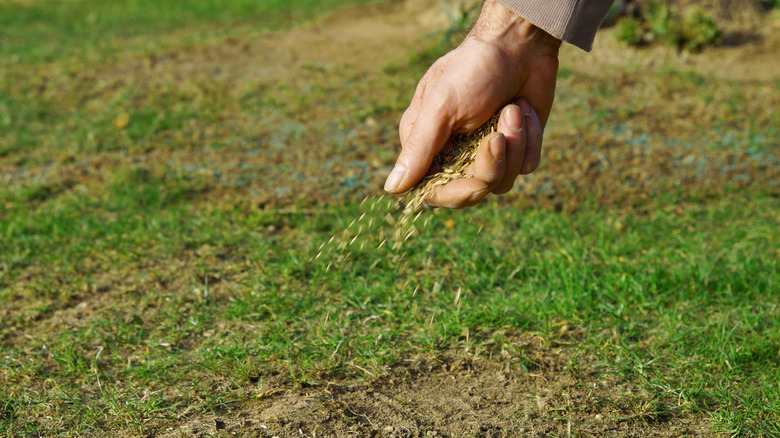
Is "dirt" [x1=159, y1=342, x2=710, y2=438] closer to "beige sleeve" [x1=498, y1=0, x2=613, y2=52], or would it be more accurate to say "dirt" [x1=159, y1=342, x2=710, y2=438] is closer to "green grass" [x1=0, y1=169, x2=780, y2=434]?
"green grass" [x1=0, y1=169, x2=780, y2=434]

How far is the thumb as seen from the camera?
2.55 metres

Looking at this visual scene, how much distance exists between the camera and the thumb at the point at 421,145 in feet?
8.37

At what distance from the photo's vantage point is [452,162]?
274 centimetres

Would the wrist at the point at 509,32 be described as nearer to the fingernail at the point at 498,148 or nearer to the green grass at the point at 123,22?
the fingernail at the point at 498,148

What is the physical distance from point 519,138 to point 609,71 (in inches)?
164

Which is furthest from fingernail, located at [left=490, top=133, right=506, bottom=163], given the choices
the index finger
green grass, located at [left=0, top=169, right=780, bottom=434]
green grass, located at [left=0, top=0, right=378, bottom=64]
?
green grass, located at [left=0, top=0, right=378, bottom=64]

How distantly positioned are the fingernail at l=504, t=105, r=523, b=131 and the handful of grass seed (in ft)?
0.34

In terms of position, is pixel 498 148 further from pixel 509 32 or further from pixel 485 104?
pixel 509 32

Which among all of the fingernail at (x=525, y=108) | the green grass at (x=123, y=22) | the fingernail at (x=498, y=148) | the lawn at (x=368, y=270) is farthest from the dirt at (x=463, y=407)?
the green grass at (x=123, y=22)

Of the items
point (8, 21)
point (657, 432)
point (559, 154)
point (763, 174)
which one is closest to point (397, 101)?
point (559, 154)

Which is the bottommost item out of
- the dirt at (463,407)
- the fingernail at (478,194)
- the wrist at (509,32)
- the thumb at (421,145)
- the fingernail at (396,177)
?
the dirt at (463,407)

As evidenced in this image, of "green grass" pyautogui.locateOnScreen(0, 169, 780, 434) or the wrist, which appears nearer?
the wrist

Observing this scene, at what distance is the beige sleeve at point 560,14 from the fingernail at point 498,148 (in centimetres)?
43

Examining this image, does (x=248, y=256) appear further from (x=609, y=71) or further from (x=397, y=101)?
(x=609, y=71)
